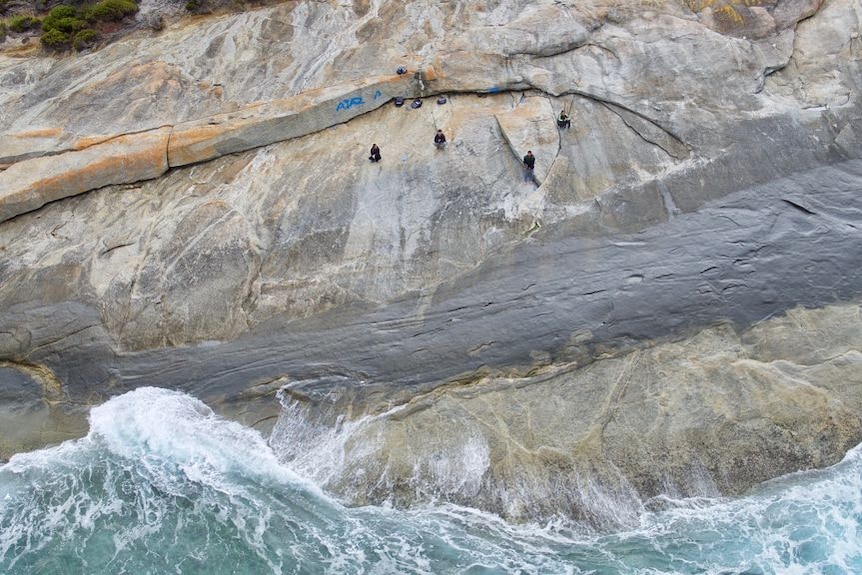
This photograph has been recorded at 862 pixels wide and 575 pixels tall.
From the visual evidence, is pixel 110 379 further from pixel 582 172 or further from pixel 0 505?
pixel 582 172

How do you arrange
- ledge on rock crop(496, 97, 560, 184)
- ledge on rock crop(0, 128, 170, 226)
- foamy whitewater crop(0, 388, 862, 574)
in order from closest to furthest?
foamy whitewater crop(0, 388, 862, 574) → ledge on rock crop(496, 97, 560, 184) → ledge on rock crop(0, 128, 170, 226)

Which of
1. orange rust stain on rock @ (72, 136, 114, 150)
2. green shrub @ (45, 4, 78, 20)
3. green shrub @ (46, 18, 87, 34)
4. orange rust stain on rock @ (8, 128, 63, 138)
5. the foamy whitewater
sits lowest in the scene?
the foamy whitewater

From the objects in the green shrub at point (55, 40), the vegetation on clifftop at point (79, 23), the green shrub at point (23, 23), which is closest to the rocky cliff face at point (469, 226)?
the vegetation on clifftop at point (79, 23)

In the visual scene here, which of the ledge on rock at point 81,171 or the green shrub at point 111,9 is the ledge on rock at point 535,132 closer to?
the ledge on rock at point 81,171

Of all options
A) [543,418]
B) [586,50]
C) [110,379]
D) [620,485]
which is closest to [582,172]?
[586,50]

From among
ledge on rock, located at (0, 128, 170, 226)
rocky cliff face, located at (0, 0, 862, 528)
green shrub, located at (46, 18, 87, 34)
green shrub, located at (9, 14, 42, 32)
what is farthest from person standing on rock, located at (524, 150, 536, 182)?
green shrub, located at (9, 14, 42, 32)

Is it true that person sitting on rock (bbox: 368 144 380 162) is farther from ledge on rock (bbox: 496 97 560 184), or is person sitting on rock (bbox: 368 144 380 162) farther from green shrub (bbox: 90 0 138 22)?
green shrub (bbox: 90 0 138 22)

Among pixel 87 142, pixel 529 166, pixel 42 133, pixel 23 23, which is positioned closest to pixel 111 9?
pixel 23 23
